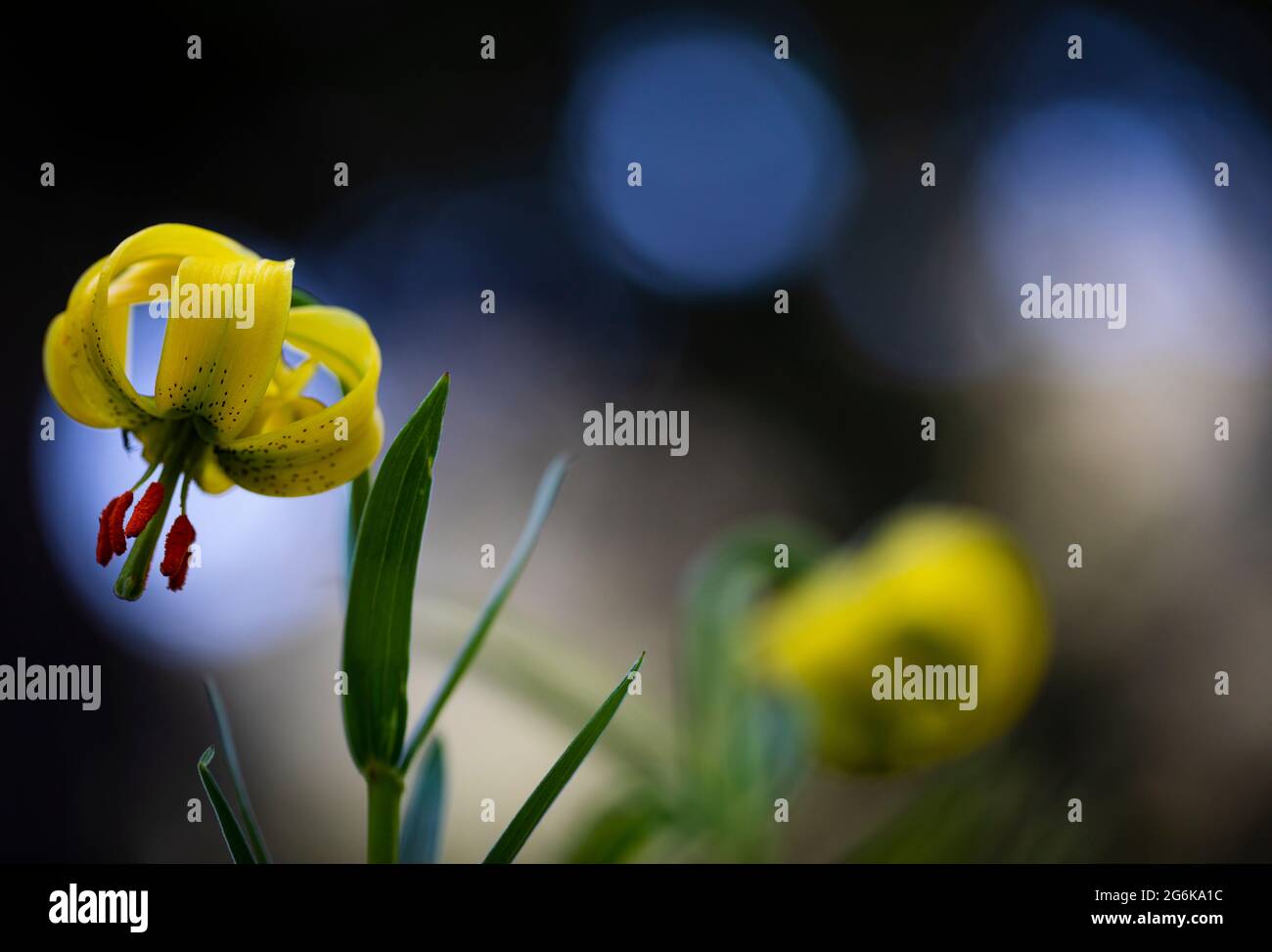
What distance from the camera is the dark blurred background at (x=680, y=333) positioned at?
1951 millimetres

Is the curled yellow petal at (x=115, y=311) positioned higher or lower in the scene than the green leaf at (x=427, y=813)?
higher

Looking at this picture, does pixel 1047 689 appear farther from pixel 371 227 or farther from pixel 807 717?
pixel 371 227

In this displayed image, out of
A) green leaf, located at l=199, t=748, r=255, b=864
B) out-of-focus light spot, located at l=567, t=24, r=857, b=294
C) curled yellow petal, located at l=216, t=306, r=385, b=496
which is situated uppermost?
out-of-focus light spot, located at l=567, t=24, r=857, b=294

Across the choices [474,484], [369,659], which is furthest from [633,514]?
[369,659]

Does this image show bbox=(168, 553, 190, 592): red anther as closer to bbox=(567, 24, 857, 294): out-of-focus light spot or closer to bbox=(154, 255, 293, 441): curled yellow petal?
bbox=(154, 255, 293, 441): curled yellow petal

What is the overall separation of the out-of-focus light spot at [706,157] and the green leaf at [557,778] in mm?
1483

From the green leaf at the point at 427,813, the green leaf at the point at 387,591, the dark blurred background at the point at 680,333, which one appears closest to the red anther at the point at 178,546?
the green leaf at the point at 387,591

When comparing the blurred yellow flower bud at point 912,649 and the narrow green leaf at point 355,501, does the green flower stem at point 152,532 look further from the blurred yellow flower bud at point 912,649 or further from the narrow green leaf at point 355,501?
the blurred yellow flower bud at point 912,649

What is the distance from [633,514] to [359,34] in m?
1.56

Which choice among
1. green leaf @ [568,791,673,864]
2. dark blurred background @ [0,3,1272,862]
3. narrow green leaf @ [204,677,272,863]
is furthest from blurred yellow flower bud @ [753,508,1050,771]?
narrow green leaf @ [204,677,272,863]

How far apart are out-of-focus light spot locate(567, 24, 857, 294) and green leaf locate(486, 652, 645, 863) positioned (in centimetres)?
148

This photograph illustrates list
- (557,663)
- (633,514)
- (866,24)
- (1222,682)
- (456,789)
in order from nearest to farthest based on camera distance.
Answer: (557,663), (456,789), (1222,682), (633,514), (866,24)

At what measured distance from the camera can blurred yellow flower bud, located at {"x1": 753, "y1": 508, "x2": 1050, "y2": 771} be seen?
124 cm

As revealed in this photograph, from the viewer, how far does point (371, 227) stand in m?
2.50
